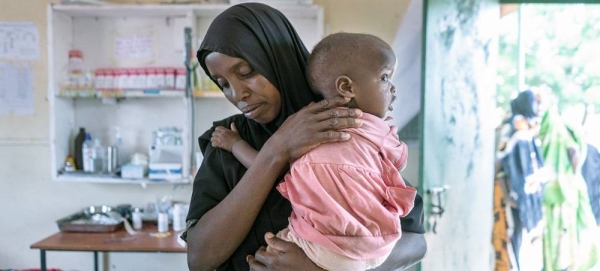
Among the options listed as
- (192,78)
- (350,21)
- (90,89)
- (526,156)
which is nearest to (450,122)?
(526,156)

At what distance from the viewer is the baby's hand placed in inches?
39.3

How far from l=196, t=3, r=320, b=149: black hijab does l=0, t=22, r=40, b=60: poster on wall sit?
276 centimetres

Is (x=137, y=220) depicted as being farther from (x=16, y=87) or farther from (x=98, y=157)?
(x=16, y=87)

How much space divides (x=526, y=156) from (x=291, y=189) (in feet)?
Answer: 8.38

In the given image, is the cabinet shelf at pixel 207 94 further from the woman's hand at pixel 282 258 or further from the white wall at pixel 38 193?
the woman's hand at pixel 282 258

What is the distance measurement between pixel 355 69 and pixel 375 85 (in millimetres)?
55

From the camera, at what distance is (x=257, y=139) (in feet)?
3.43

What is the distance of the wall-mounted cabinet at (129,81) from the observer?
2.91 m

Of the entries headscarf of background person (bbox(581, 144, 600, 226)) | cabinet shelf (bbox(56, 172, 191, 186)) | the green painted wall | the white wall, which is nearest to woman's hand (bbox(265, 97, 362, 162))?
the green painted wall

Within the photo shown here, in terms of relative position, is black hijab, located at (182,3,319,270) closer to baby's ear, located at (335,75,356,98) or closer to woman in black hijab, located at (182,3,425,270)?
woman in black hijab, located at (182,3,425,270)

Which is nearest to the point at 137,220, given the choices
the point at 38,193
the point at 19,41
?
the point at 38,193

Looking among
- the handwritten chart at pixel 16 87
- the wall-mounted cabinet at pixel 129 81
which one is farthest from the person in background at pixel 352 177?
the handwritten chart at pixel 16 87

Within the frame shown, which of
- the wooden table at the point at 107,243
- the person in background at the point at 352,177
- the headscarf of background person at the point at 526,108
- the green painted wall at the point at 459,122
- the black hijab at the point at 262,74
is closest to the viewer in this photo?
the person in background at the point at 352,177

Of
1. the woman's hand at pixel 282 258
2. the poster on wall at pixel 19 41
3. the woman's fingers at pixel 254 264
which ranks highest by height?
the poster on wall at pixel 19 41
